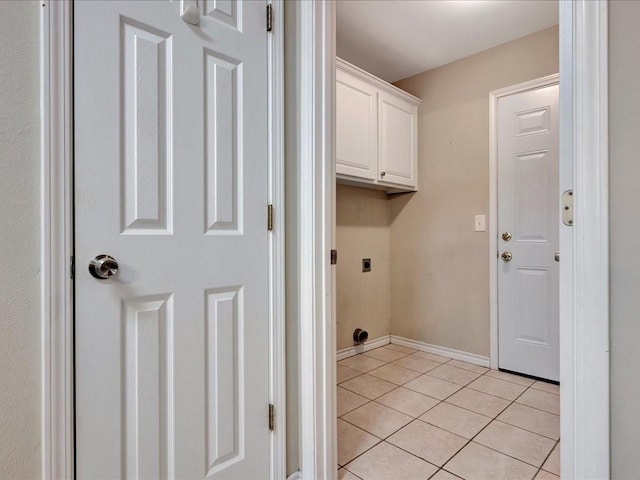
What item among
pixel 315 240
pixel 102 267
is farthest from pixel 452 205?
pixel 102 267

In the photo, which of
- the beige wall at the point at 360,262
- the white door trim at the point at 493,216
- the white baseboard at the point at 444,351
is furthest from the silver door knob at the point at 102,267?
the white baseboard at the point at 444,351

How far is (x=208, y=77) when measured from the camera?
1.16 metres

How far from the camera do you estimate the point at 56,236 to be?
2.88 ft

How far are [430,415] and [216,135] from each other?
72.4 inches

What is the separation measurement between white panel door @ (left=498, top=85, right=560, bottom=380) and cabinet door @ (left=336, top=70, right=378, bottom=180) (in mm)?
960

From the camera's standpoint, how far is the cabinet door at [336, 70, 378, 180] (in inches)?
100

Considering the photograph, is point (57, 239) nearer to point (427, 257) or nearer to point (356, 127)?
point (356, 127)

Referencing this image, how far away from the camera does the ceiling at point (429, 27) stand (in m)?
2.25

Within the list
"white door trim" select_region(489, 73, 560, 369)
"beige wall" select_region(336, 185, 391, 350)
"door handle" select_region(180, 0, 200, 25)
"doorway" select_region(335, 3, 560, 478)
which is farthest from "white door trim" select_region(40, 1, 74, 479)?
"white door trim" select_region(489, 73, 560, 369)

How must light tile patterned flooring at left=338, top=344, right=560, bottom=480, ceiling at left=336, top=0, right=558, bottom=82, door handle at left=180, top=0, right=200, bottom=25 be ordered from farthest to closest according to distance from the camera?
ceiling at left=336, top=0, right=558, bottom=82
light tile patterned flooring at left=338, top=344, right=560, bottom=480
door handle at left=180, top=0, right=200, bottom=25

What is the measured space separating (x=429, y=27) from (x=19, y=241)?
2.65 m

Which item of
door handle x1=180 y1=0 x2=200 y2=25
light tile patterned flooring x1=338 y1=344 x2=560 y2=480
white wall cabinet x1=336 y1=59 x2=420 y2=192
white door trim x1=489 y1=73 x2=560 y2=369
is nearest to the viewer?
door handle x1=180 y1=0 x2=200 y2=25

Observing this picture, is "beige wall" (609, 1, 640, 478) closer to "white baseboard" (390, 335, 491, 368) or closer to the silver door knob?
the silver door knob

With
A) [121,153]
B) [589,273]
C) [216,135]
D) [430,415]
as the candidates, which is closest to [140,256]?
[121,153]
